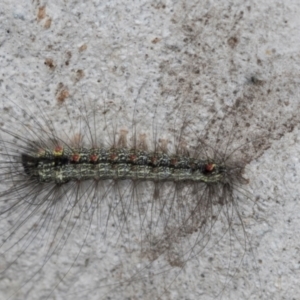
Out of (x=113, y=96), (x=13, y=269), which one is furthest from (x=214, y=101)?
(x=13, y=269)

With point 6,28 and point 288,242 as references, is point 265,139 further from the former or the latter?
point 6,28

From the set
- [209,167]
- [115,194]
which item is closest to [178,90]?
[209,167]

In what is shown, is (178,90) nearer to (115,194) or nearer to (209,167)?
A: (209,167)

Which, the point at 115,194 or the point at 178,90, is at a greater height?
the point at 178,90

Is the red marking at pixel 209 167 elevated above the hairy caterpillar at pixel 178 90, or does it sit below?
below

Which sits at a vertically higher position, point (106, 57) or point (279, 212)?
point (106, 57)

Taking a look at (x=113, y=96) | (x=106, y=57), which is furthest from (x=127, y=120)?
(x=106, y=57)

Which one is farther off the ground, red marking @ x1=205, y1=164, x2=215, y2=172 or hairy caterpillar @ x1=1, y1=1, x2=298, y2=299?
hairy caterpillar @ x1=1, y1=1, x2=298, y2=299

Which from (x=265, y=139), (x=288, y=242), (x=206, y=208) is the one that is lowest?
(x=288, y=242)

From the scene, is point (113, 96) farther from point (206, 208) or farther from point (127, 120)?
point (206, 208)

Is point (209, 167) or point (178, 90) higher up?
point (178, 90)
